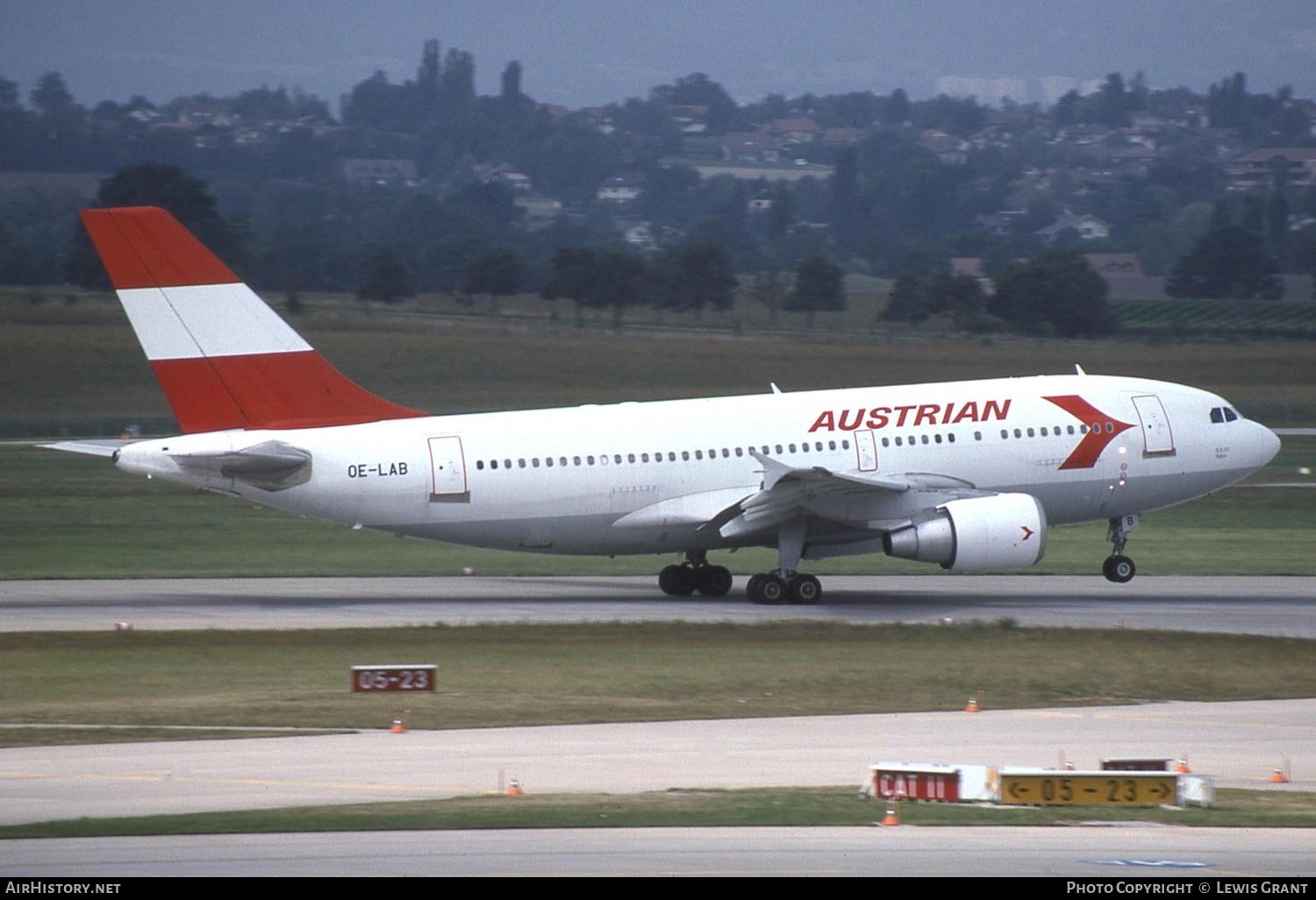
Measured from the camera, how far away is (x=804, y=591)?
117ft

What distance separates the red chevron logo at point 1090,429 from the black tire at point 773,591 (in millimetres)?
6661

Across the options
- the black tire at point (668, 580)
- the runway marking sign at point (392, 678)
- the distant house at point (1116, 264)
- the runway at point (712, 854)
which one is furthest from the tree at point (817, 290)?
the runway at point (712, 854)

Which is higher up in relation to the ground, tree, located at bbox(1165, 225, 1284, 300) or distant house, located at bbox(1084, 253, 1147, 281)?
distant house, located at bbox(1084, 253, 1147, 281)

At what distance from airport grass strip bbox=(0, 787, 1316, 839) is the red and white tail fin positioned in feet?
58.4

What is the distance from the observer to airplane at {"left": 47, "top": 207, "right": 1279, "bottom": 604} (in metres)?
34.2

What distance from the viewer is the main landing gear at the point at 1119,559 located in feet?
124

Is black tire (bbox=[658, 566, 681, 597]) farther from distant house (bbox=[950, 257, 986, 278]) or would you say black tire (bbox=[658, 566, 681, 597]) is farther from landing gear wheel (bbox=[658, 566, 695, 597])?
distant house (bbox=[950, 257, 986, 278])

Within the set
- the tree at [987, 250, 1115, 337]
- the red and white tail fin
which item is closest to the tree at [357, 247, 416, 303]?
the tree at [987, 250, 1115, 337]

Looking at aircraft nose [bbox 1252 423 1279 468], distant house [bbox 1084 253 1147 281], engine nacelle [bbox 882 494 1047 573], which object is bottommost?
engine nacelle [bbox 882 494 1047 573]

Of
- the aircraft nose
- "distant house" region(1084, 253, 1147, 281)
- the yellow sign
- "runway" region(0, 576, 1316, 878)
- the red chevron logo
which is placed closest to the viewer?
"runway" region(0, 576, 1316, 878)

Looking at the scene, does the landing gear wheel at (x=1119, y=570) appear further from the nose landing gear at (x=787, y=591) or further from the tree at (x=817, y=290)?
the tree at (x=817, y=290)

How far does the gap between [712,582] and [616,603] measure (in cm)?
238

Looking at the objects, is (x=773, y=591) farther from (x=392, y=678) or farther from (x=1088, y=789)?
(x=1088, y=789)

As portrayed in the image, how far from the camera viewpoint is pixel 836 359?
273 ft
